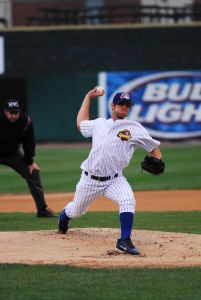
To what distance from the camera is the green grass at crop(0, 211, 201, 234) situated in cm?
1019

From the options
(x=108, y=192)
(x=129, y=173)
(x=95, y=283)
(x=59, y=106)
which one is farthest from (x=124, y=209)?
(x=59, y=106)

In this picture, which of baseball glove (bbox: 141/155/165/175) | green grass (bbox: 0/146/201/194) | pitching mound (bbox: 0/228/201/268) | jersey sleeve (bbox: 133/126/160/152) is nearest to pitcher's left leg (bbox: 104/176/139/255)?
pitching mound (bbox: 0/228/201/268)

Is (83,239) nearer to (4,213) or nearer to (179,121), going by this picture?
(4,213)

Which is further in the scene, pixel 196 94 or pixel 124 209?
pixel 196 94

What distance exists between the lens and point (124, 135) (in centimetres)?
809

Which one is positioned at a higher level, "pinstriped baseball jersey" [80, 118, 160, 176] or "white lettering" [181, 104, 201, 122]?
"pinstriped baseball jersey" [80, 118, 160, 176]

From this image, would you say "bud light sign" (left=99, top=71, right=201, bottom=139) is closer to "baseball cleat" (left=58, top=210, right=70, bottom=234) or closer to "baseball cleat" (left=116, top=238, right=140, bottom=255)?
"baseball cleat" (left=58, top=210, right=70, bottom=234)

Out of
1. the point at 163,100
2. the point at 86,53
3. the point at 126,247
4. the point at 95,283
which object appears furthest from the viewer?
the point at 86,53

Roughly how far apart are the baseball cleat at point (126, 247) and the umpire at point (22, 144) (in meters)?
3.56

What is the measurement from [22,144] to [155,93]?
612 inches

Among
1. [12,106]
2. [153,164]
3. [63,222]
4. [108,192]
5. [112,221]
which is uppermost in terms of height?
[153,164]

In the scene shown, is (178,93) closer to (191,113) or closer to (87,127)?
(191,113)

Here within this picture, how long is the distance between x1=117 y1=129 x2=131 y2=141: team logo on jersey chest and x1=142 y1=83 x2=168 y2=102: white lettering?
1857 cm

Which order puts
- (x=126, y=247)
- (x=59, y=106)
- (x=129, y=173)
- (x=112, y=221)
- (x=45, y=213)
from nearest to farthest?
(x=126, y=247) < (x=112, y=221) < (x=45, y=213) < (x=129, y=173) < (x=59, y=106)
